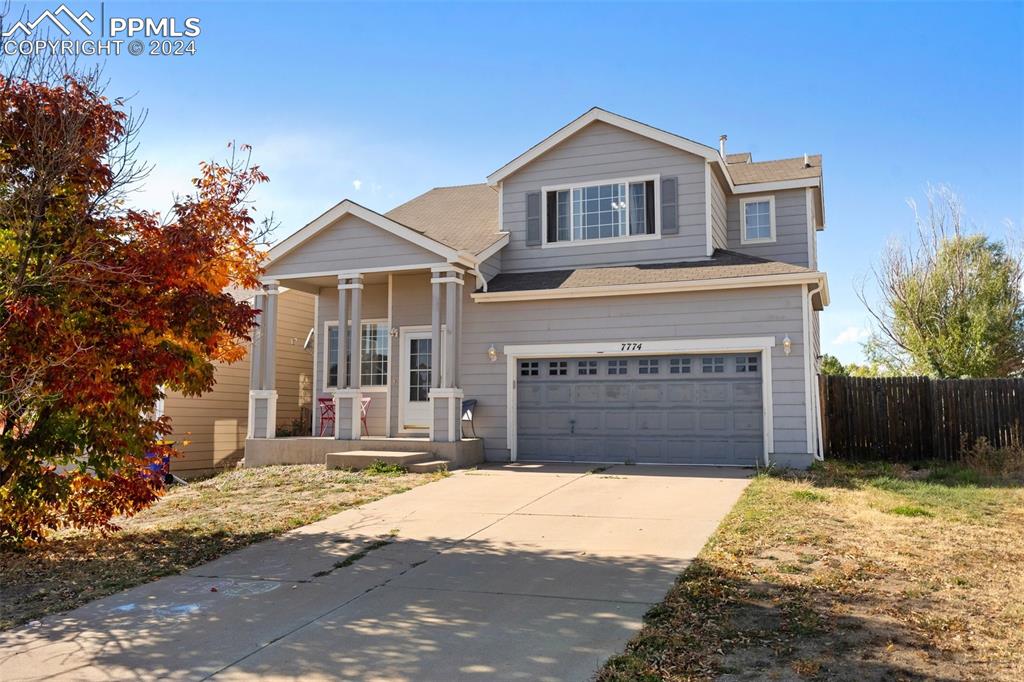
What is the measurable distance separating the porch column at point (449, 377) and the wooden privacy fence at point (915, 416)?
7.06m

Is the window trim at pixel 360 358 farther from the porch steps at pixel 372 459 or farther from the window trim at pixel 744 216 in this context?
the window trim at pixel 744 216

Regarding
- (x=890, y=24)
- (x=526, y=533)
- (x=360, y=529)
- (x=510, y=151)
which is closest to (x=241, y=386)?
(x=510, y=151)

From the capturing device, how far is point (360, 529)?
8336 millimetres

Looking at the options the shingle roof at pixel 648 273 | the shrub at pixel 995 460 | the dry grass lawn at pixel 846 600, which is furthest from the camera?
the shingle roof at pixel 648 273

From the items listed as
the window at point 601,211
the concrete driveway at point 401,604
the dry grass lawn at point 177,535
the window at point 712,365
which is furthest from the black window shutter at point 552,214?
the concrete driveway at point 401,604

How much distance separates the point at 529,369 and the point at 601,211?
11.9 feet

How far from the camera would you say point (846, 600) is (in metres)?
5.34

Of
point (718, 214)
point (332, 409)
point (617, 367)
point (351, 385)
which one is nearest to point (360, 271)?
point (351, 385)

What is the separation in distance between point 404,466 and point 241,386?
7.32 m

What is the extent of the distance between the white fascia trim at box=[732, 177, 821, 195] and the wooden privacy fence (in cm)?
401

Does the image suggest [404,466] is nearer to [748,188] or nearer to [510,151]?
[510,151]

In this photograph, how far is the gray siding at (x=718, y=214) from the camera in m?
14.9

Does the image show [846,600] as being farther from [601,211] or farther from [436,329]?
[601,211]

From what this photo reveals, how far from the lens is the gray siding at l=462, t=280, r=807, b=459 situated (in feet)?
42.3
